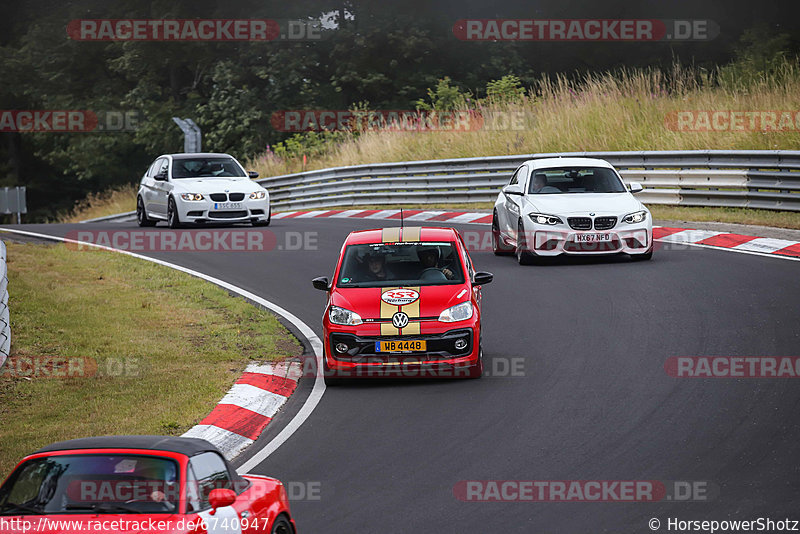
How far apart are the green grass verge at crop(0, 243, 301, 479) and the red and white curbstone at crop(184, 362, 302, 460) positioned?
16 centimetres

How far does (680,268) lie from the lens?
16.8 m

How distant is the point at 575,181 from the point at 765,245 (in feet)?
10.4

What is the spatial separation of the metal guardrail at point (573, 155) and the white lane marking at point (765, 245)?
205 centimetres

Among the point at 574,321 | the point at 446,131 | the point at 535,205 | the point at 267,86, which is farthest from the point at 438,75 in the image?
the point at 574,321

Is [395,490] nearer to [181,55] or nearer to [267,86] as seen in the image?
[267,86]

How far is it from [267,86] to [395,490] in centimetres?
4337

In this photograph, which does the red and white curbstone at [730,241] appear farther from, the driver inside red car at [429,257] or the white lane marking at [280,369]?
the white lane marking at [280,369]

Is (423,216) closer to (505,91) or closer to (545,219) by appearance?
(545,219)

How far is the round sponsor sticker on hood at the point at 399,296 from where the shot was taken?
37.5 ft

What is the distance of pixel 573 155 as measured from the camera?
82.2 ft
